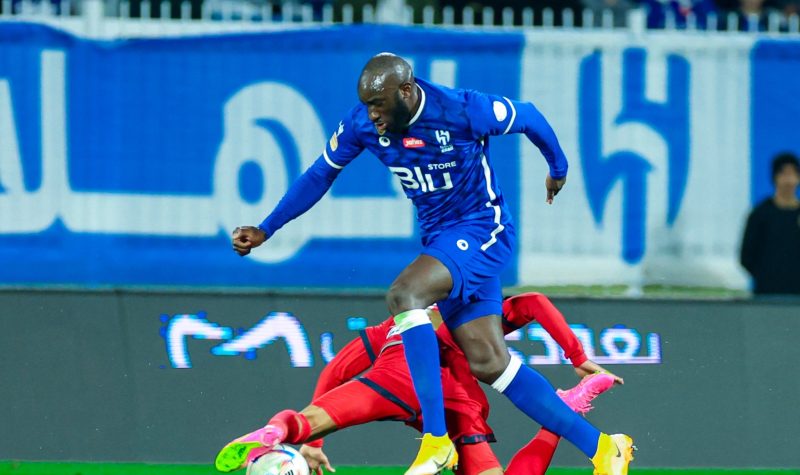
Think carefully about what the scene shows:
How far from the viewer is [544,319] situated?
645 cm

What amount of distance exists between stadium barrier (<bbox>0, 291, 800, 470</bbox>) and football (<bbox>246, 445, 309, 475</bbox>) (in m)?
1.76

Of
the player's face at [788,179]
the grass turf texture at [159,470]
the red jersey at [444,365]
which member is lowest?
the grass turf texture at [159,470]

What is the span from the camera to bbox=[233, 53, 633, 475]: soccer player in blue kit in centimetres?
598

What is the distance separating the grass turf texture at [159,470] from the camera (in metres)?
7.07

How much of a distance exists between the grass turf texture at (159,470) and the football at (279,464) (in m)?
1.39

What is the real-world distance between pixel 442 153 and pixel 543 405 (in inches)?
46.1

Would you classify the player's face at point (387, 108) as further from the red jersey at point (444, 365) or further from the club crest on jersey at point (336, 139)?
the red jersey at point (444, 365)

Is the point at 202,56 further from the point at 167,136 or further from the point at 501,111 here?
the point at 501,111

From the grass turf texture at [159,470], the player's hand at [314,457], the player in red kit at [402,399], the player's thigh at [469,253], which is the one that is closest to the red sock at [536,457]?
the player in red kit at [402,399]

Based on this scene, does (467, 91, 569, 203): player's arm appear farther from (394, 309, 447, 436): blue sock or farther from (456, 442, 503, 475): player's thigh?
(456, 442, 503, 475): player's thigh

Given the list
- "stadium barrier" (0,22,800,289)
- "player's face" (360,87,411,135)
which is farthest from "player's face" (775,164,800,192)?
"player's face" (360,87,411,135)

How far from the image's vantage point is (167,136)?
34.6 ft

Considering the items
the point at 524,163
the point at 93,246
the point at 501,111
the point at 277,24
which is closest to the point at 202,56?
the point at 277,24

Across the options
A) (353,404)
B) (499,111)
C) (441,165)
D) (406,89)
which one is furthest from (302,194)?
(353,404)
